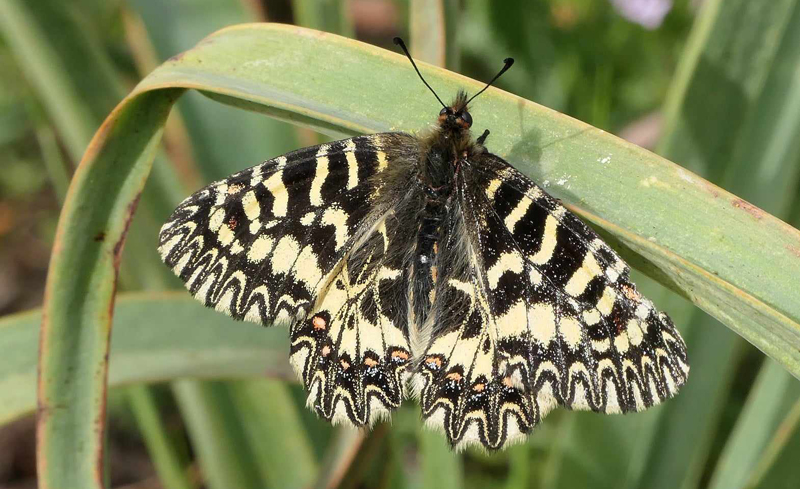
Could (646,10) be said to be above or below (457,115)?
above

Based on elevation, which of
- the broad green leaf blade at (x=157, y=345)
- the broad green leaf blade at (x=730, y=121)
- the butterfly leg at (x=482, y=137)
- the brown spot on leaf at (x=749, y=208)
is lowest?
the broad green leaf blade at (x=157, y=345)

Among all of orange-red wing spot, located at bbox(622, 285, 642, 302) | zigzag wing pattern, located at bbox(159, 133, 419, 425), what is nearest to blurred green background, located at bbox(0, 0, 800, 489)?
zigzag wing pattern, located at bbox(159, 133, 419, 425)

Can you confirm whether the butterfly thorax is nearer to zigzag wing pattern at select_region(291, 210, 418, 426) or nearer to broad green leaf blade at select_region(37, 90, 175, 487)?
zigzag wing pattern at select_region(291, 210, 418, 426)

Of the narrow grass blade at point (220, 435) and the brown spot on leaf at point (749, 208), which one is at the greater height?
the brown spot on leaf at point (749, 208)

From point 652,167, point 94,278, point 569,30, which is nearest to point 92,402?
point 94,278

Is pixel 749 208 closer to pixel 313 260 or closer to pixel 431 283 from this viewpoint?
pixel 431 283

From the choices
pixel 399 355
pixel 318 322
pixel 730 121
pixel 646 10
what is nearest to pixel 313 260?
pixel 318 322

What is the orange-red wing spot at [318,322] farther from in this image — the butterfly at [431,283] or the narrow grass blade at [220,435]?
the narrow grass blade at [220,435]

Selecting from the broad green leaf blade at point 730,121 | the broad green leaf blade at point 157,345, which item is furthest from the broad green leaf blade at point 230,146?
the broad green leaf blade at point 730,121
